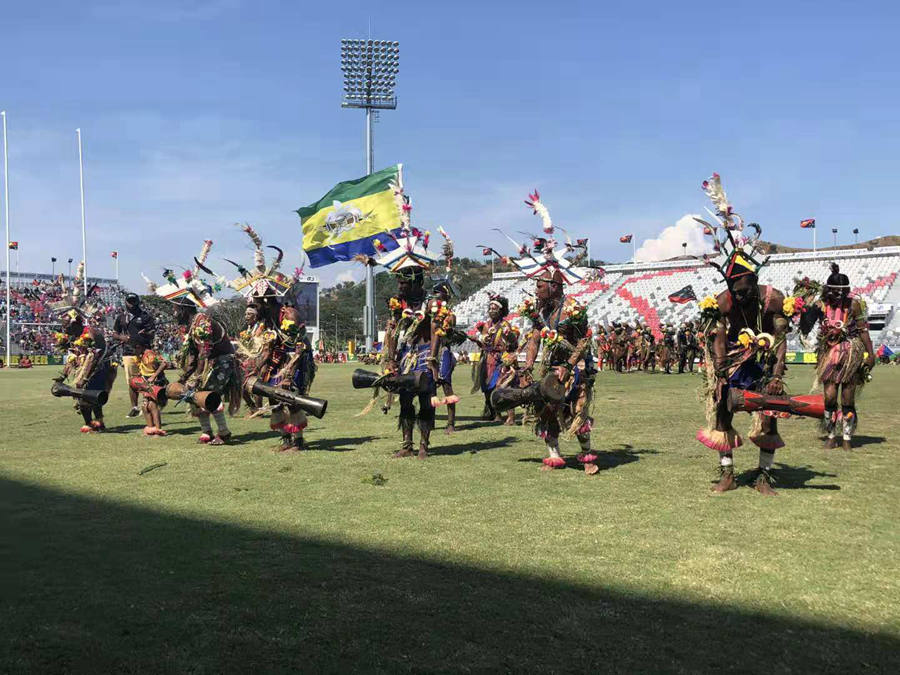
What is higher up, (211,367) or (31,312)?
(31,312)

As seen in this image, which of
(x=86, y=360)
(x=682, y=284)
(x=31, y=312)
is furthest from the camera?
(x=31, y=312)

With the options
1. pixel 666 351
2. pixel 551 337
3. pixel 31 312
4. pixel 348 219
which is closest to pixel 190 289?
pixel 551 337

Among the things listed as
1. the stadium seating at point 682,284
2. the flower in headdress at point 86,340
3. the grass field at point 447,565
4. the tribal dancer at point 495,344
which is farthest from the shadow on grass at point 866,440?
the stadium seating at point 682,284

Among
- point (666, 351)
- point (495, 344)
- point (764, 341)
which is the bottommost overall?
point (666, 351)

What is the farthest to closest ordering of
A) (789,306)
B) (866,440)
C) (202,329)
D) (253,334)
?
(253,334)
(202,329)
(866,440)
(789,306)

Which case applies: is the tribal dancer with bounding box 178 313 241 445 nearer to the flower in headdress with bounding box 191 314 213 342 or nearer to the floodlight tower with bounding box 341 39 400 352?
the flower in headdress with bounding box 191 314 213 342

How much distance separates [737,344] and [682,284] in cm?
5784

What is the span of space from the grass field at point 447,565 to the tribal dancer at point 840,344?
4.06 feet

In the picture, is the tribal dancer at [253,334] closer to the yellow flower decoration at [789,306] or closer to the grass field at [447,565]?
the grass field at [447,565]

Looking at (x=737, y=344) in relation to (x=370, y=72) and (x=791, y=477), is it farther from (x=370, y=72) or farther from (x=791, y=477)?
(x=370, y=72)

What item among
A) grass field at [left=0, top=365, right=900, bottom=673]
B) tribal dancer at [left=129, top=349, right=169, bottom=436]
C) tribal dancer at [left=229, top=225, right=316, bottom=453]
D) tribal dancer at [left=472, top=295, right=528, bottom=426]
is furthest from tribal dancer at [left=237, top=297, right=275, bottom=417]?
tribal dancer at [left=472, top=295, right=528, bottom=426]

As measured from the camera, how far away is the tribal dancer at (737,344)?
734 cm

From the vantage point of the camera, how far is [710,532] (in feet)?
19.8

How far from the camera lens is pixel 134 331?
44.1 feet
